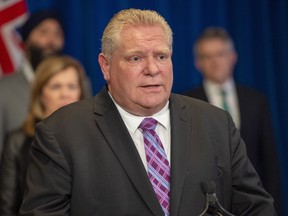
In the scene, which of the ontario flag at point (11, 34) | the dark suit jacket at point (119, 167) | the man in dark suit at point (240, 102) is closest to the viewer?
the dark suit jacket at point (119, 167)

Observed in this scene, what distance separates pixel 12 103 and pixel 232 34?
6.16ft

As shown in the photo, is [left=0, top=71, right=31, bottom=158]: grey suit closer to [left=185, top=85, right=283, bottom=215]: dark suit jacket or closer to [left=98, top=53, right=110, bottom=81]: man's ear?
[left=185, top=85, right=283, bottom=215]: dark suit jacket

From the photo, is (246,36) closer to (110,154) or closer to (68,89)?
(68,89)

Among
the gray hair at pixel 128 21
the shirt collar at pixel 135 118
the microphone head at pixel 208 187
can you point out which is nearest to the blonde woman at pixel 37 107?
the shirt collar at pixel 135 118

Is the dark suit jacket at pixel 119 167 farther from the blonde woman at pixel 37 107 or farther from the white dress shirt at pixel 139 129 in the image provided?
the blonde woman at pixel 37 107

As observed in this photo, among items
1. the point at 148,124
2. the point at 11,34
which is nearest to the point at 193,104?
the point at 148,124

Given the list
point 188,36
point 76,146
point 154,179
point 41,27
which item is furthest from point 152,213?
point 188,36

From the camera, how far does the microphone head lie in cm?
214

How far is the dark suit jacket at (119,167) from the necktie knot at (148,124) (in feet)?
0.22

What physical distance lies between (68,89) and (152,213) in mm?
1678

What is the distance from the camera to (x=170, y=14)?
16.9 ft

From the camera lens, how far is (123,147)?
2.31 metres

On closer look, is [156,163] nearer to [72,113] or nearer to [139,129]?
[139,129]

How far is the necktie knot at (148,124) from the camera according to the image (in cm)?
239
